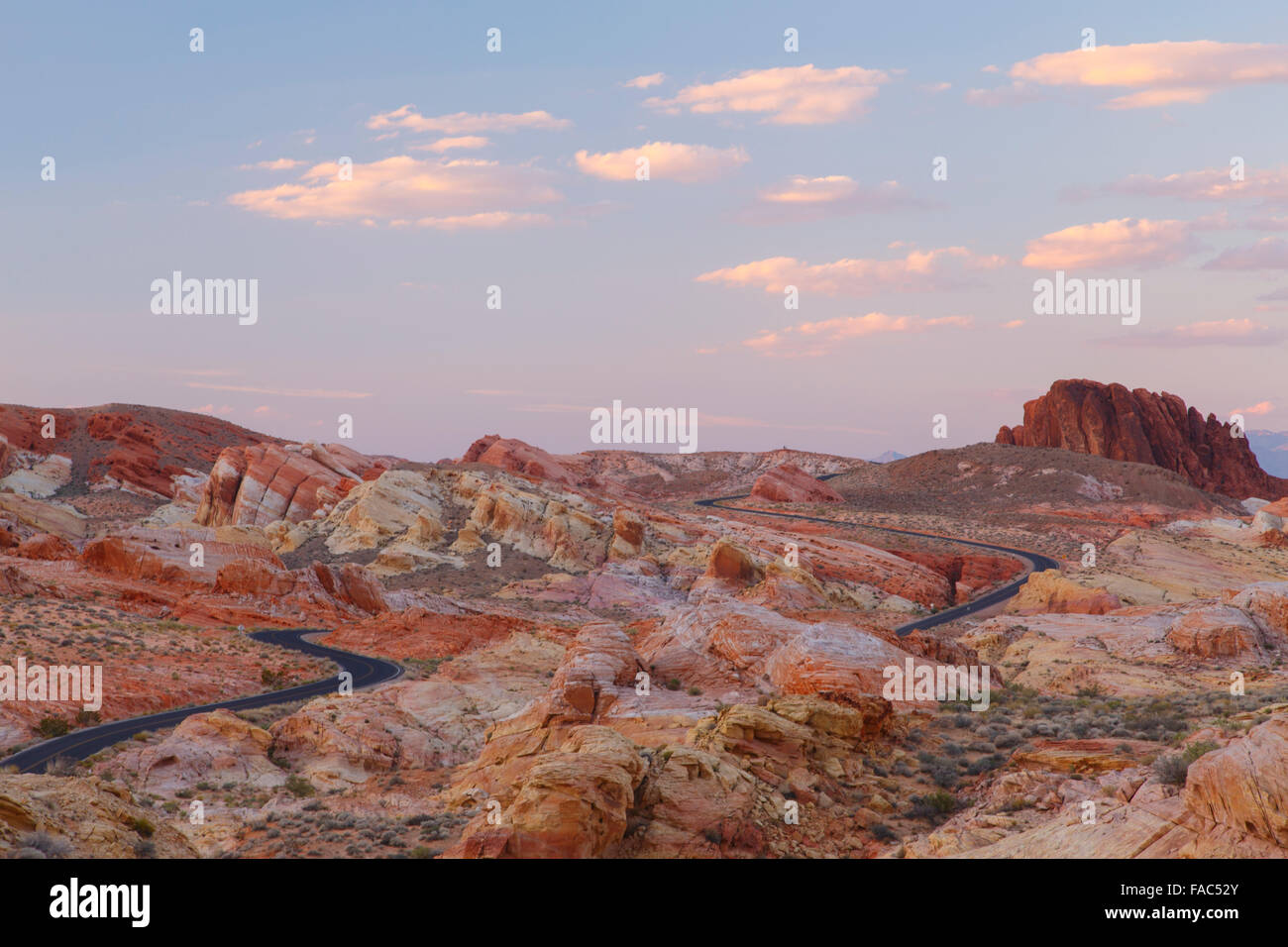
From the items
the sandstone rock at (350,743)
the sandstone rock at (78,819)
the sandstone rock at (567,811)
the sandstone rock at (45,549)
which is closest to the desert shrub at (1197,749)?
the sandstone rock at (567,811)

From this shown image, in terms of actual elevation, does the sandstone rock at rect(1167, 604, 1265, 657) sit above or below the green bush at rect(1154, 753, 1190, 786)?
below

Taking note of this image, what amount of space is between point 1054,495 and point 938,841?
118231mm

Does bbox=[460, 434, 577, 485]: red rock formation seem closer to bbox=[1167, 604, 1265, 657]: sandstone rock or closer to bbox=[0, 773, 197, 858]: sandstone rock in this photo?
bbox=[1167, 604, 1265, 657]: sandstone rock

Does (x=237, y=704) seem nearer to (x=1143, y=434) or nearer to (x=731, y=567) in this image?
(x=731, y=567)

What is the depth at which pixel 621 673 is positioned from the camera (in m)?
31.9

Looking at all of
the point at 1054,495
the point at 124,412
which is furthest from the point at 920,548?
the point at 124,412

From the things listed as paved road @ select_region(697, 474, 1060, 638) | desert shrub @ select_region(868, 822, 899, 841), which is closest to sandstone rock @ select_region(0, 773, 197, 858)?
desert shrub @ select_region(868, 822, 899, 841)

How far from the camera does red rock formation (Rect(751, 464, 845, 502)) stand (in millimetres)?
125312

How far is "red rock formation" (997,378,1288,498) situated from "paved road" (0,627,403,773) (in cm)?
13841

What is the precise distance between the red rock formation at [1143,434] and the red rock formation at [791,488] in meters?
55.6

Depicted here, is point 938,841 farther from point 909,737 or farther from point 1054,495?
point 1054,495

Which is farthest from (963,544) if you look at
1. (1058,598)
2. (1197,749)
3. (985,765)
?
(1197,749)
